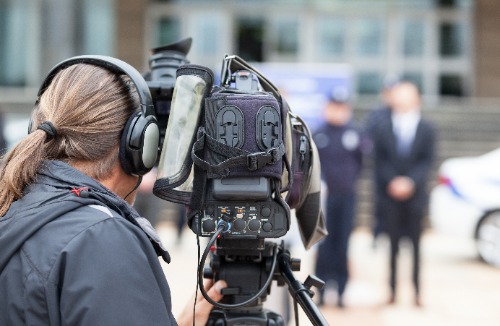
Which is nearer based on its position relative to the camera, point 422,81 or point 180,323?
point 180,323

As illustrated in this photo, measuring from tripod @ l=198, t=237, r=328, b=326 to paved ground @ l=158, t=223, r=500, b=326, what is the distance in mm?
1564

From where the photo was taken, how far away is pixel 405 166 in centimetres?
721

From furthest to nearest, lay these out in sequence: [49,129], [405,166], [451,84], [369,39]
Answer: [369,39], [451,84], [405,166], [49,129]

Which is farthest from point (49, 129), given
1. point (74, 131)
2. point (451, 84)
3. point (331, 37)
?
point (451, 84)

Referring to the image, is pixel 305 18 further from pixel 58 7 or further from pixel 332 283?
pixel 332 283

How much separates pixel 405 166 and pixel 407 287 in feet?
5.43

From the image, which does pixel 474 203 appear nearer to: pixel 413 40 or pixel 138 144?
pixel 138 144

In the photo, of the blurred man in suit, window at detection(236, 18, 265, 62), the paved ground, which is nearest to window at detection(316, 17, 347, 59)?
window at detection(236, 18, 265, 62)

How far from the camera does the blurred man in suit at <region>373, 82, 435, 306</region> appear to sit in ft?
23.5

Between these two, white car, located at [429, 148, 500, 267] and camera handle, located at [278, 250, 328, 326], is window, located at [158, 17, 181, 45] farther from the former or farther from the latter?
camera handle, located at [278, 250, 328, 326]

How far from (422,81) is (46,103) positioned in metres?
18.2

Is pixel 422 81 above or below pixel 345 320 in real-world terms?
above

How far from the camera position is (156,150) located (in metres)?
2.17

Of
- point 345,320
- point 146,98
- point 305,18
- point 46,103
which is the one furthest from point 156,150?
point 305,18
